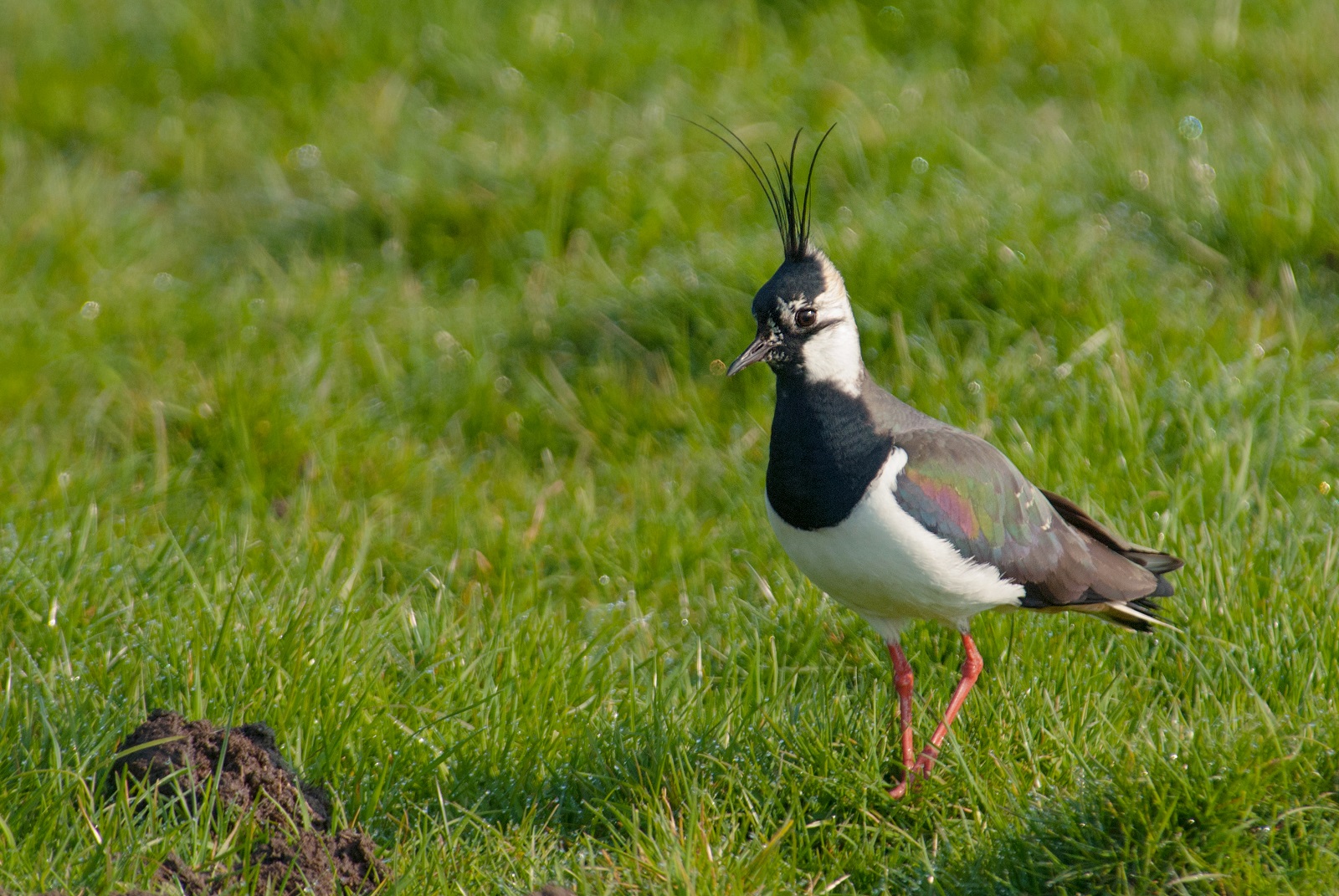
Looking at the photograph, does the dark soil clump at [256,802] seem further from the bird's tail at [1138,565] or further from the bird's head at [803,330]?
the bird's tail at [1138,565]

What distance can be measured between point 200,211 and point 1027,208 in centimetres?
399

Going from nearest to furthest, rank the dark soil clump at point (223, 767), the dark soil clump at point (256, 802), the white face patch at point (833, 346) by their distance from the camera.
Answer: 1. the dark soil clump at point (256, 802)
2. the dark soil clump at point (223, 767)
3. the white face patch at point (833, 346)

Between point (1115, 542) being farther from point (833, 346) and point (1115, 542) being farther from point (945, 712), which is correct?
point (833, 346)

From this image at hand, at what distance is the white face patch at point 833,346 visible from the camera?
3.83 m

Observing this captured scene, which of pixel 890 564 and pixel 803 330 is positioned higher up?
pixel 803 330

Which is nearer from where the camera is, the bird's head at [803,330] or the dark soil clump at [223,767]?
the dark soil clump at [223,767]

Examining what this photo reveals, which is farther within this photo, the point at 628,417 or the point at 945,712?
the point at 628,417

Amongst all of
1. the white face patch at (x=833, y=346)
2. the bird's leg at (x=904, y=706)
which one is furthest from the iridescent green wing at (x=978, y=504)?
the bird's leg at (x=904, y=706)

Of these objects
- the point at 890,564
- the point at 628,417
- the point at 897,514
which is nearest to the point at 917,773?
the point at 890,564

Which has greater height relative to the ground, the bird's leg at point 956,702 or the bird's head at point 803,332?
the bird's head at point 803,332

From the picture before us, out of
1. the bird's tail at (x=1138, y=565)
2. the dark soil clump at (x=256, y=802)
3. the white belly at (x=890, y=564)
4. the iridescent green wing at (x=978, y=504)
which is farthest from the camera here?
the bird's tail at (x=1138, y=565)

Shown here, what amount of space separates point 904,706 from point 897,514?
1.64 feet

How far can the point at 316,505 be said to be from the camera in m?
5.00

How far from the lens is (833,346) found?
152 inches
